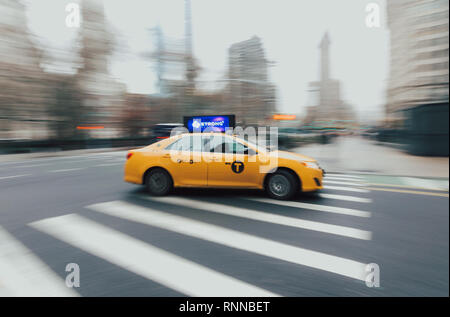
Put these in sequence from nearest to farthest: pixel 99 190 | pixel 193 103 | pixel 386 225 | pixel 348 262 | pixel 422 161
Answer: pixel 348 262, pixel 386 225, pixel 99 190, pixel 422 161, pixel 193 103

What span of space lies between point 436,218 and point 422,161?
893 cm

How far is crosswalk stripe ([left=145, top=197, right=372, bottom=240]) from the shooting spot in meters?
4.06

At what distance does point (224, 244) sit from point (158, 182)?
3.12 m

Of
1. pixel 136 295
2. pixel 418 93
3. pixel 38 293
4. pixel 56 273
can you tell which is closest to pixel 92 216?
pixel 56 273

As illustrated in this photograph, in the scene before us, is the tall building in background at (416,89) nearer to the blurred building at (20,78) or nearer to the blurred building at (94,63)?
the blurred building at (20,78)

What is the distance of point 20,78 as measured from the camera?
23.8 meters

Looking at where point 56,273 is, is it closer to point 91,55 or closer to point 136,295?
point 136,295

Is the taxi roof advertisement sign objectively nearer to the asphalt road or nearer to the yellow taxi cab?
the yellow taxi cab

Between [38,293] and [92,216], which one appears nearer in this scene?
[38,293]

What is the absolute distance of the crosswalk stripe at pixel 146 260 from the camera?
263cm

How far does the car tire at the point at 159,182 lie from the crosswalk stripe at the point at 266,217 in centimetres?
23

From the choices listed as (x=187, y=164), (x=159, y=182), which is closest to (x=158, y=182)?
(x=159, y=182)
